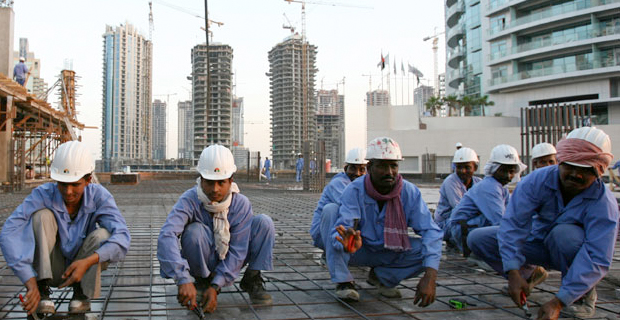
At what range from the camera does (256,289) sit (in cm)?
262

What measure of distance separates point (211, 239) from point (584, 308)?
6.32 feet

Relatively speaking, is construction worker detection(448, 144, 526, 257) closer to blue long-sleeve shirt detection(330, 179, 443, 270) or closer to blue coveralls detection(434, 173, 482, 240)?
blue coveralls detection(434, 173, 482, 240)

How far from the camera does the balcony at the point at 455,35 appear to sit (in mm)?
39812

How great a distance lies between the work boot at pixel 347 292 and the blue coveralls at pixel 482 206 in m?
1.20

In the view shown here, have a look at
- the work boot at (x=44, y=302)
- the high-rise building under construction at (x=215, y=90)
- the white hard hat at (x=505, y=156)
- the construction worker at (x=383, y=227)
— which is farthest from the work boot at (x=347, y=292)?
the high-rise building under construction at (x=215, y=90)

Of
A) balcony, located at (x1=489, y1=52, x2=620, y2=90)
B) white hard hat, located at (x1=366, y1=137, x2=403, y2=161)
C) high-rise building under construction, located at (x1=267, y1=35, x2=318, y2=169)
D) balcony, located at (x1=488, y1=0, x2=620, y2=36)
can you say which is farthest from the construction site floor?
high-rise building under construction, located at (x1=267, y1=35, x2=318, y2=169)

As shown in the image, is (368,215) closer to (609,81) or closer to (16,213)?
(16,213)

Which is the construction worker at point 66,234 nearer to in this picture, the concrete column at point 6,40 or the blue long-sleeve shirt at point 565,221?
the blue long-sleeve shirt at point 565,221

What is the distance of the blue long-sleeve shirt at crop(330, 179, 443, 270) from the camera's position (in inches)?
102

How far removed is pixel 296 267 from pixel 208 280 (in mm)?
1200

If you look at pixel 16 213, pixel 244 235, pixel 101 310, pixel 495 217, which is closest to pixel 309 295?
pixel 244 235

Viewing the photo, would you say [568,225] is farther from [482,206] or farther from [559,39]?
[559,39]

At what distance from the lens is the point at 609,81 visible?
29.6 metres

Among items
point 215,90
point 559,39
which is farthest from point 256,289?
point 215,90
